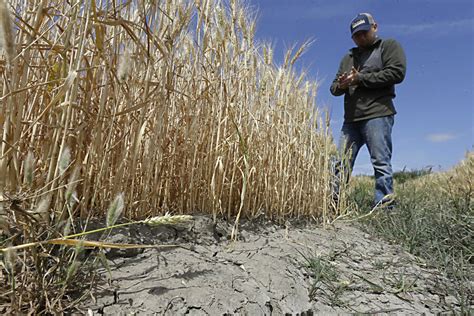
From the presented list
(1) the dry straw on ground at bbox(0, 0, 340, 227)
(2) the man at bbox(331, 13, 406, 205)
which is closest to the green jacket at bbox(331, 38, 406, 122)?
(2) the man at bbox(331, 13, 406, 205)

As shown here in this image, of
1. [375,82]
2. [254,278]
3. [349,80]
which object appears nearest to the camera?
→ [254,278]

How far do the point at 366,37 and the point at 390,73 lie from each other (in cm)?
39

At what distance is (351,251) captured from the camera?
181cm

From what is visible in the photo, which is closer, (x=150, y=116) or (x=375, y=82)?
(x=150, y=116)

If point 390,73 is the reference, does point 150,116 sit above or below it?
below

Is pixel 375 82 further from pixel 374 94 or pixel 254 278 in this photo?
pixel 254 278

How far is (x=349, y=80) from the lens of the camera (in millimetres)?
2844

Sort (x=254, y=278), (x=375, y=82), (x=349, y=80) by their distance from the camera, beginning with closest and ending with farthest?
(x=254, y=278) < (x=375, y=82) < (x=349, y=80)

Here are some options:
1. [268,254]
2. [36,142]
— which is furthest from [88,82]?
[268,254]

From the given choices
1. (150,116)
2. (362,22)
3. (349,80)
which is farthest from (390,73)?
(150,116)

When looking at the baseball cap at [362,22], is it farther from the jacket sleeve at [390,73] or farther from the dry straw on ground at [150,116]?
the dry straw on ground at [150,116]

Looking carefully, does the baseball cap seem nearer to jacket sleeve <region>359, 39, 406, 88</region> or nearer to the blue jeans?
jacket sleeve <region>359, 39, 406, 88</region>

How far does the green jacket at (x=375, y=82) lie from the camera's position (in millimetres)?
2758

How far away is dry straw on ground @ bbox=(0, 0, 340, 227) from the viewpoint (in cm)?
89
